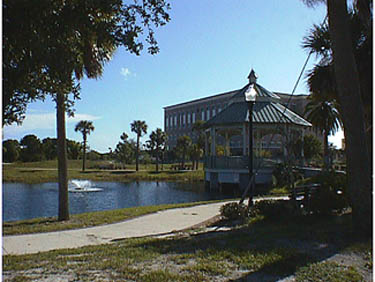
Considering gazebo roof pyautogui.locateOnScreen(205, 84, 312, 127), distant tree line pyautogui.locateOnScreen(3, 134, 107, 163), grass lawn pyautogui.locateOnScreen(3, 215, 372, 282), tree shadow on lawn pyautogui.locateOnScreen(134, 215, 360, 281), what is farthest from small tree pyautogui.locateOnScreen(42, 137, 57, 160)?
grass lawn pyautogui.locateOnScreen(3, 215, 372, 282)

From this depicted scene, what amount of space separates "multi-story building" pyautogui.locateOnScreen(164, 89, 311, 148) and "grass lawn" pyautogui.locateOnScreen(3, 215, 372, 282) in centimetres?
7111

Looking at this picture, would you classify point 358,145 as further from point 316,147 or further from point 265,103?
point 316,147

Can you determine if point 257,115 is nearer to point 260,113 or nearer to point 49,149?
point 260,113

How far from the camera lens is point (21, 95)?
5.67m

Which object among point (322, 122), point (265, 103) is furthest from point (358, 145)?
point (322, 122)

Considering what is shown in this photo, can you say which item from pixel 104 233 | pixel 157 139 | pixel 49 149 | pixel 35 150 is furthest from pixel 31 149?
pixel 104 233

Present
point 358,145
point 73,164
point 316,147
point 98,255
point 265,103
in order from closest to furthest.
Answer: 1. point 98,255
2. point 358,145
3. point 265,103
4. point 316,147
5. point 73,164

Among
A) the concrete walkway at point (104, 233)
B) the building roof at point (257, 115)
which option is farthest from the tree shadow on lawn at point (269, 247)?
the building roof at point (257, 115)

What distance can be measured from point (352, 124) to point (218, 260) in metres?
3.67

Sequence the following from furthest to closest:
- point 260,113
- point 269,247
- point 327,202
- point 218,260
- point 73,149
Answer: point 73,149
point 260,113
point 327,202
point 269,247
point 218,260

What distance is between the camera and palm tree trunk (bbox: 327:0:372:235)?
726cm

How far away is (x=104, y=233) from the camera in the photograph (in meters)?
9.41

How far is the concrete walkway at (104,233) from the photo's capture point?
8047mm

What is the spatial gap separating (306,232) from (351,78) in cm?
292
